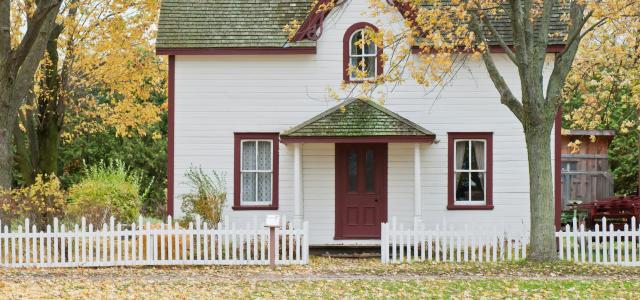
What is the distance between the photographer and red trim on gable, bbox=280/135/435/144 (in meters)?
21.2

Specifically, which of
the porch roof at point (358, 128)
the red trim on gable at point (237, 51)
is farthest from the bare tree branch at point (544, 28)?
the red trim on gable at point (237, 51)

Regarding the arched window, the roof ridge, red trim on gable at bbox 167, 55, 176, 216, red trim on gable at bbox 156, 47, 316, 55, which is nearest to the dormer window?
the arched window

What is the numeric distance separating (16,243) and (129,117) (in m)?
10.8

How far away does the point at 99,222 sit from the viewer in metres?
20.1

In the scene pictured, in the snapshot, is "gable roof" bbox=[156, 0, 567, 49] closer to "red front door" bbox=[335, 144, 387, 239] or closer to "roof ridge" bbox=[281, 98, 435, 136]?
"roof ridge" bbox=[281, 98, 435, 136]

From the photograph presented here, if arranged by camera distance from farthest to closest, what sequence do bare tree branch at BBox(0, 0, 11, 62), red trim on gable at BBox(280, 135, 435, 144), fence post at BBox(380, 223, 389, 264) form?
red trim on gable at BBox(280, 135, 435, 144) < bare tree branch at BBox(0, 0, 11, 62) < fence post at BBox(380, 223, 389, 264)

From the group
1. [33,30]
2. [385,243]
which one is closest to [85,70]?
[33,30]

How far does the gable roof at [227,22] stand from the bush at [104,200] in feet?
11.7

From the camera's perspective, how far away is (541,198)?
18.3 meters

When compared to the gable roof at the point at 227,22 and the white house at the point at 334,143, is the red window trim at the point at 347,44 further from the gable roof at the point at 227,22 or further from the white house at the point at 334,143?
the gable roof at the point at 227,22

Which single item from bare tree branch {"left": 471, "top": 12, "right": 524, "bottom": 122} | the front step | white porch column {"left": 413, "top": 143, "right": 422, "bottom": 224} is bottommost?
the front step

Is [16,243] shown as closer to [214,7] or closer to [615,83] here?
[214,7]

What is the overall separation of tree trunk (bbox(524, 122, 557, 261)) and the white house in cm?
400

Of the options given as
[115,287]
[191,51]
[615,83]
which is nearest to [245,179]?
[191,51]
